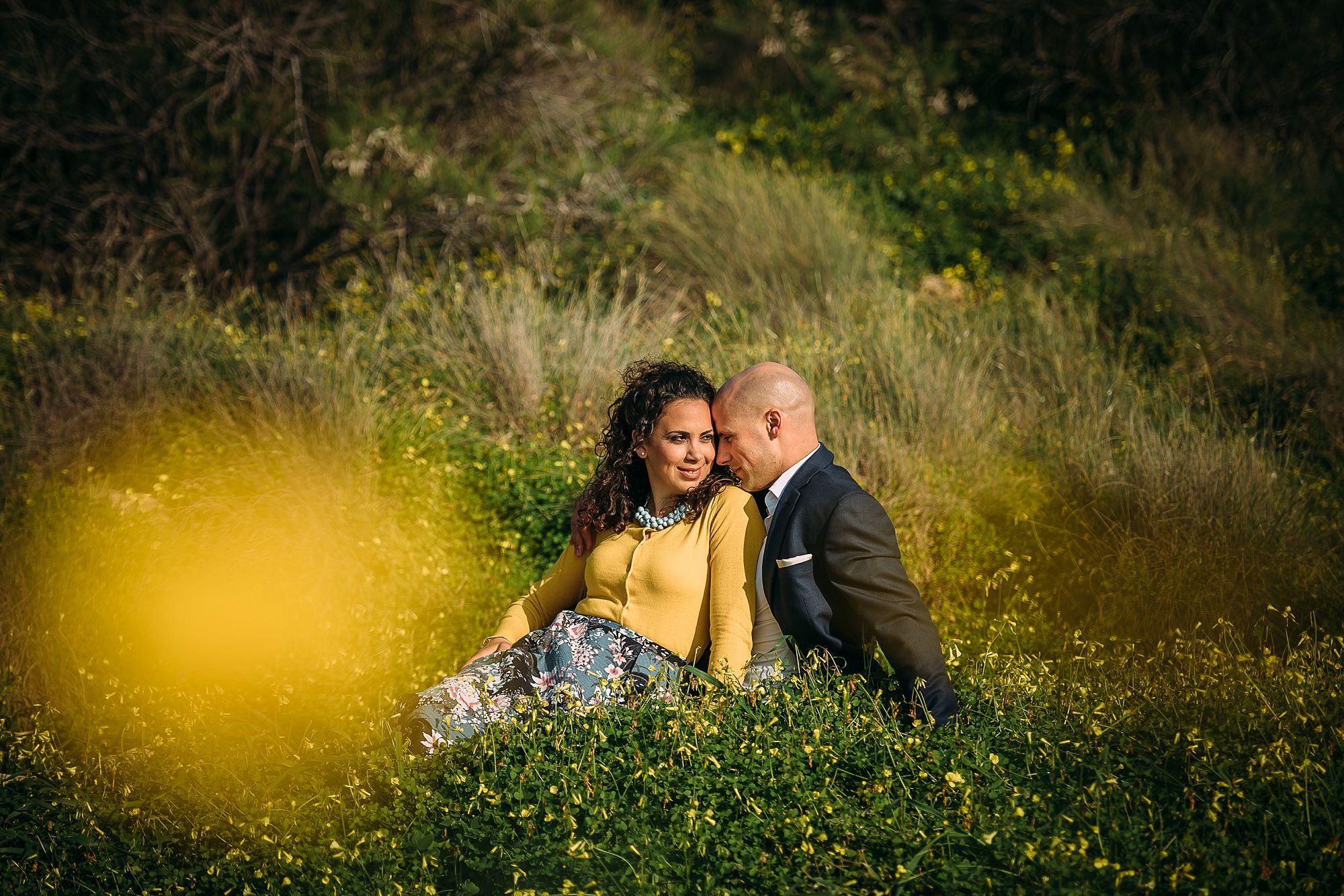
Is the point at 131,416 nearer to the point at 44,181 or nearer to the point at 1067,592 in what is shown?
the point at 44,181

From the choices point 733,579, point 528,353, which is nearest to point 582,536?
point 733,579

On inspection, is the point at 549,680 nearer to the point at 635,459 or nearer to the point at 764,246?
the point at 635,459

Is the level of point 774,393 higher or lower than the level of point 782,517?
higher

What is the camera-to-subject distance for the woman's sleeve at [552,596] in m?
3.97

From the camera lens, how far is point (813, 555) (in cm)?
331

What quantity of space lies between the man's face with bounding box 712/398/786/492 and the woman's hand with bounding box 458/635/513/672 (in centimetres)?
112

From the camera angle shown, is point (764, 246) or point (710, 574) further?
point (764, 246)

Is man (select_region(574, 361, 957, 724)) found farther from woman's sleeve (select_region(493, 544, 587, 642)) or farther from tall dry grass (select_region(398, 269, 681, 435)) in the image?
tall dry grass (select_region(398, 269, 681, 435))

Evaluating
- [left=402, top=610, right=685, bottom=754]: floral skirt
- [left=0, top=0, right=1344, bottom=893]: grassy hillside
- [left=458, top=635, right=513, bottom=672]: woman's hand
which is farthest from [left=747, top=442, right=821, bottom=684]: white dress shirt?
[left=458, top=635, right=513, bottom=672]: woman's hand

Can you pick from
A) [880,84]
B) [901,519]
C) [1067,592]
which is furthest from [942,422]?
[880,84]

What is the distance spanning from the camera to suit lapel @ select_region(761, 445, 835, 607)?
133 inches

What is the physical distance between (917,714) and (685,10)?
12.6m

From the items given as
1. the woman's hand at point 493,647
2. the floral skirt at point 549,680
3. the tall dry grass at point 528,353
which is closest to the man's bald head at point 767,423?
the floral skirt at point 549,680

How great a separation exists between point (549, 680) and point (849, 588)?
3.86ft
